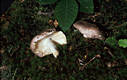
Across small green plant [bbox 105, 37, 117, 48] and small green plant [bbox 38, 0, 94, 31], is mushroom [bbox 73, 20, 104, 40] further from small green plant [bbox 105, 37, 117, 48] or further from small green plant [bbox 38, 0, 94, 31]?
small green plant [bbox 38, 0, 94, 31]

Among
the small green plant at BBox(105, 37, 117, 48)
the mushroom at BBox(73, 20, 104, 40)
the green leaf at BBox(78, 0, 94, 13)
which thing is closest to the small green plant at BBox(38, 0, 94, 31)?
the green leaf at BBox(78, 0, 94, 13)

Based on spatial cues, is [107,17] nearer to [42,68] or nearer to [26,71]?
[42,68]

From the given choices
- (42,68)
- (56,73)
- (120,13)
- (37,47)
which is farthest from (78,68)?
(120,13)

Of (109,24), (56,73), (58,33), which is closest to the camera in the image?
(56,73)

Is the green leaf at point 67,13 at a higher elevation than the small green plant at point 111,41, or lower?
higher

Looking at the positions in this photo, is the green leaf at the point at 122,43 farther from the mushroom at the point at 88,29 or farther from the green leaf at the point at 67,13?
the green leaf at the point at 67,13

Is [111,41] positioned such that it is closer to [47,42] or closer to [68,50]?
[68,50]

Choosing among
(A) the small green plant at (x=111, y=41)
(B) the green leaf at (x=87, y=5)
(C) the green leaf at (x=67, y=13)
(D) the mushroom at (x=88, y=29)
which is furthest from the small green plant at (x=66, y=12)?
(A) the small green plant at (x=111, y=41)
